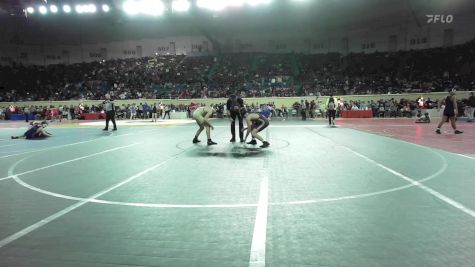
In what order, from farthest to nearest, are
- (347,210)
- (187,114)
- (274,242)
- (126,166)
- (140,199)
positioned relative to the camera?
(187,114)
(126,166)
(140,199)
(347,210)
(274,242)

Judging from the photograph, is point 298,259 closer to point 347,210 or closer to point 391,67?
point 347,210

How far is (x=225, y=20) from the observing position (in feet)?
121

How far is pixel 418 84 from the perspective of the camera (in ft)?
106

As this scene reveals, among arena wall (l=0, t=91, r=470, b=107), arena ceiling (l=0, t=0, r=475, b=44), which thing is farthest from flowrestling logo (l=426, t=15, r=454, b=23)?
arena wall (l=0, t=91, r=470, b=107)

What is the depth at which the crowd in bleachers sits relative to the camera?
111 feet

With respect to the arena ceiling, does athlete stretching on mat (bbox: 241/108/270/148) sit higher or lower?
lower

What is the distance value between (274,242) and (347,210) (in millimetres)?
1480

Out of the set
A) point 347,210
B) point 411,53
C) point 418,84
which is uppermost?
point 411,53

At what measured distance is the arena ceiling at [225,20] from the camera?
2755 cm

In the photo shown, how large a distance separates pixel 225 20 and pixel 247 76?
6009 millimetres

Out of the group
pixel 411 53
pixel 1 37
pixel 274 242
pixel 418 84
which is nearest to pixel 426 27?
pixel 411 53

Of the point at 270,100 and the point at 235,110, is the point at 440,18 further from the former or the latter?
the point at 235,110

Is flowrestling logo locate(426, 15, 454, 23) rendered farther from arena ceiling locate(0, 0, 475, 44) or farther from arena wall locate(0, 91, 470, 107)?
arena wall locate(0, 91, 470, 107)

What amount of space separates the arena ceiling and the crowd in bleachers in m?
3.08
